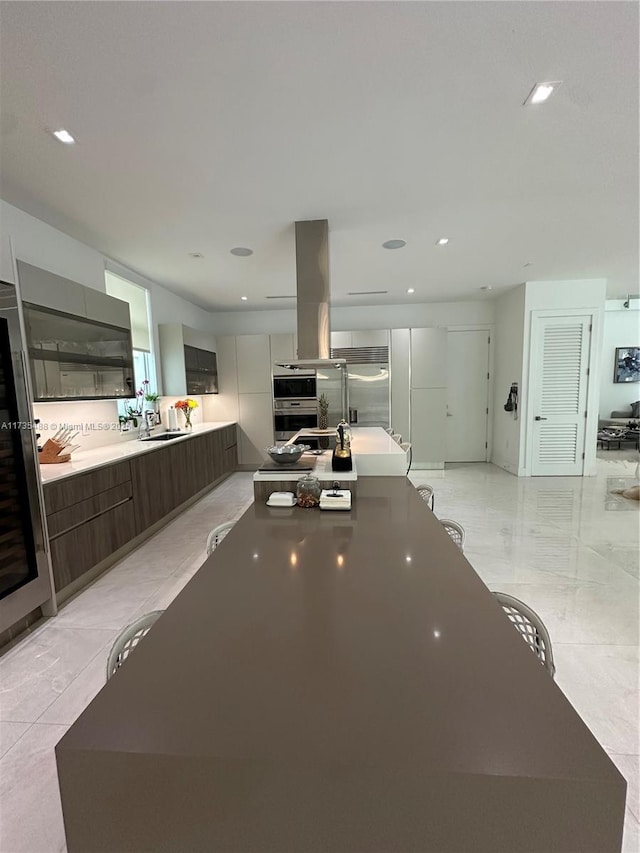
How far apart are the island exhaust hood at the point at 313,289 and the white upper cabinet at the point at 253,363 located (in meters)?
3.28

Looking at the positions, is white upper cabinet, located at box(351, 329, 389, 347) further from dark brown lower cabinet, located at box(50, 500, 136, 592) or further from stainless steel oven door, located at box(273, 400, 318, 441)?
dark brown lower cabinet, located at box(50, 500, 136, 592)

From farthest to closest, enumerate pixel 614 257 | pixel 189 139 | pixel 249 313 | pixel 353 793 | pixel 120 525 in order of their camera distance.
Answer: pixel 249 313, pixel 614 257, pixel 120 525, pixel 189 139, pixel 353 793

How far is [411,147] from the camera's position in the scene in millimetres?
2229

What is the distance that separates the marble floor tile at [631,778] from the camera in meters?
1.37

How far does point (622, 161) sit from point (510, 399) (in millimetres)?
4066

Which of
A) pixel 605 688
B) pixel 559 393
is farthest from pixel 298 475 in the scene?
pixel 559 393

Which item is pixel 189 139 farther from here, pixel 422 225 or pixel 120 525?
pixel 120 525

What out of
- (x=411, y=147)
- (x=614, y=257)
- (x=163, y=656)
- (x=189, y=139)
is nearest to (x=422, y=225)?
(x=411, y=147)

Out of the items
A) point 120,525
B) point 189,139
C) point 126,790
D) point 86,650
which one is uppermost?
point 189,139

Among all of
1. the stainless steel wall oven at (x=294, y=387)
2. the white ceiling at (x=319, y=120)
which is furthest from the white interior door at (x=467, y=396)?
the white ceiling at (x=319, y=120)

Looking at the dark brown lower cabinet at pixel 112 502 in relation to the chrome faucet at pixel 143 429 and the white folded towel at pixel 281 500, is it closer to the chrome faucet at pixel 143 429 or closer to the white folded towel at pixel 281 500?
the chrome faucet at pixel 143 429

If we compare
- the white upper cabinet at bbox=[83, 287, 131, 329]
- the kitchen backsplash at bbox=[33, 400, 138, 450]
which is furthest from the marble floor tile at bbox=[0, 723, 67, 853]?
the white upper cabinet at bbox=[83, 287, 131, 329]

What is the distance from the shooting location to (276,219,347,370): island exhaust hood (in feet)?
10.5

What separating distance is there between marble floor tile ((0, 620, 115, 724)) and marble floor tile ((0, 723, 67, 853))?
16 cm
